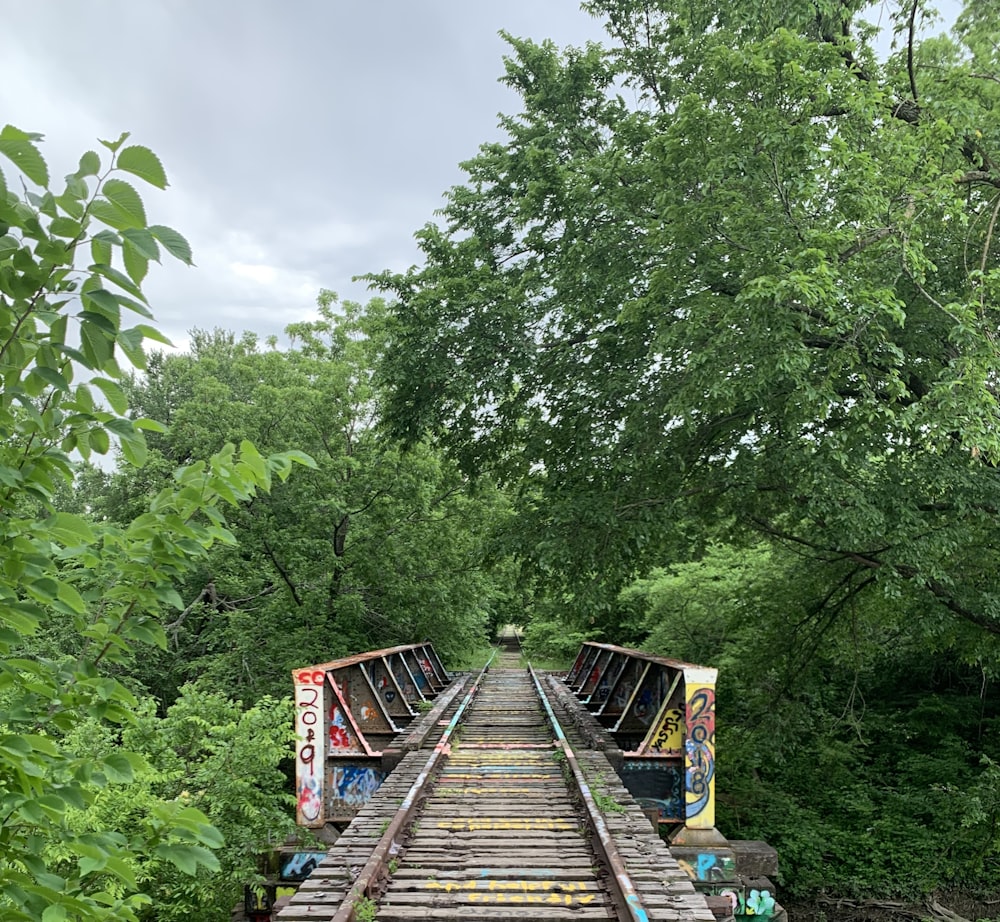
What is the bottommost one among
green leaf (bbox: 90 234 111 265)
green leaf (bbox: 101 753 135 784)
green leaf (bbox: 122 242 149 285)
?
green leaf (bbox: 101 753 135 784)

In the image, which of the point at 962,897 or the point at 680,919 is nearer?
the point at 680,919

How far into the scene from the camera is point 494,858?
5668 mm

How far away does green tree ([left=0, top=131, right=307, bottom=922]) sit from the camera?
141cm

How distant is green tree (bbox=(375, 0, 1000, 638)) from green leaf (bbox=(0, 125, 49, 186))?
6.22 metres

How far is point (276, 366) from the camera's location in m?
21.6

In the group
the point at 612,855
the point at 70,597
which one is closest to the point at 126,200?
the point at 70,597

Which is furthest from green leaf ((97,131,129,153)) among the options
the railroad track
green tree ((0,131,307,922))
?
the railroad track

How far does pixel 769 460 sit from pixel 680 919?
6347 mm

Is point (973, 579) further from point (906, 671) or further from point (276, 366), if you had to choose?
point (276, 366)

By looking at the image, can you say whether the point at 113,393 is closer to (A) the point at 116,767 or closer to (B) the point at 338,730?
(A) the point at 116,767

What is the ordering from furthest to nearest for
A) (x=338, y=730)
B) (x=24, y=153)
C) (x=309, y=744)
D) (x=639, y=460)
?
(x=639, y=460) < (x=338, y=730) < (x=309, y=744) < (x=24, y=153)

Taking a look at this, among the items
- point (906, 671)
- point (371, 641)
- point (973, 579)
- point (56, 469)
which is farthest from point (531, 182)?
point (906, 671)

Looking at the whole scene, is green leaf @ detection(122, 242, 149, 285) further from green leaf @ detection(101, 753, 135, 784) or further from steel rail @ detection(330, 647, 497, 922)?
steel rail @ detection(330, 647, 497, 922)

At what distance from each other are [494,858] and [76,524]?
5.06 meters
